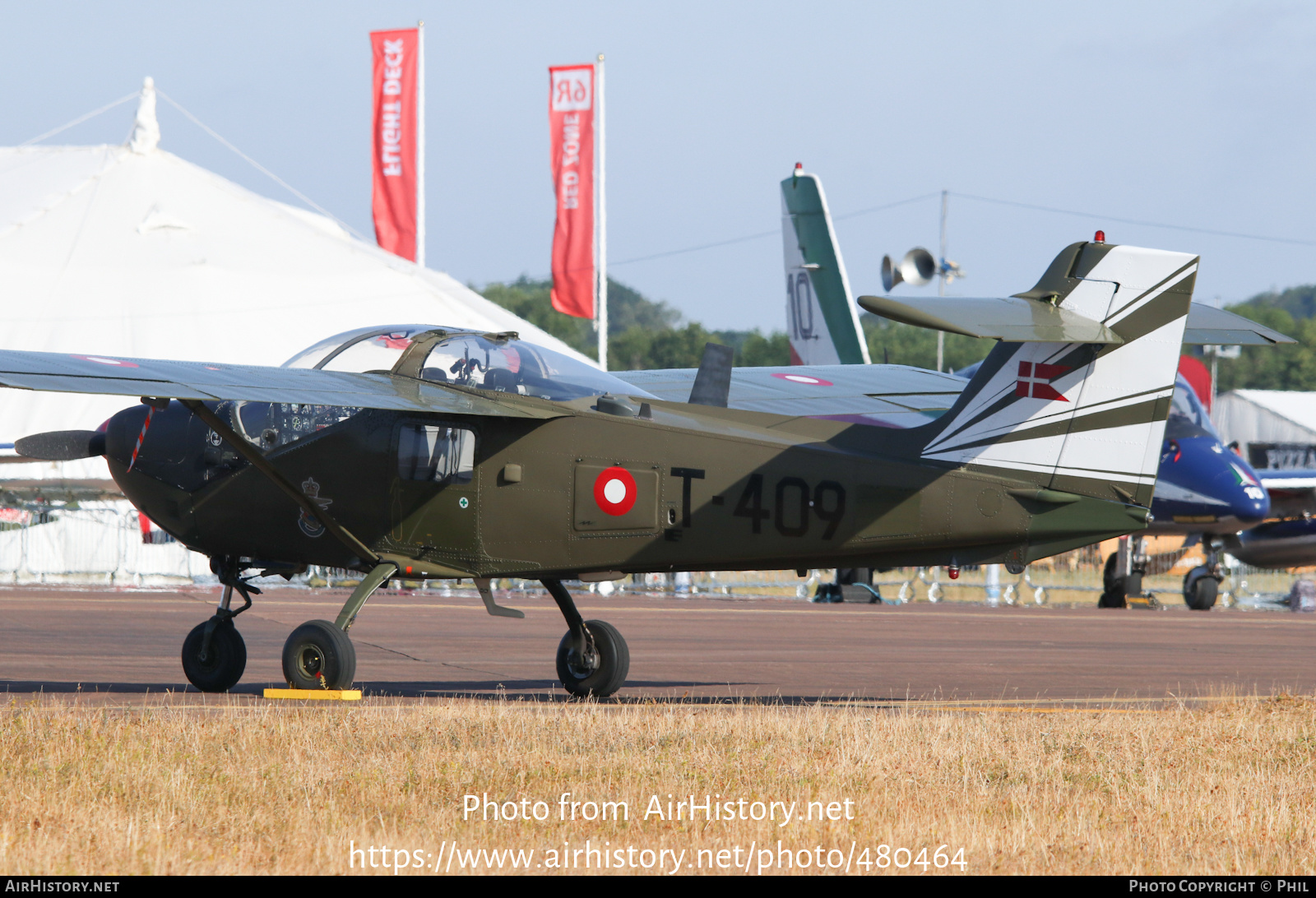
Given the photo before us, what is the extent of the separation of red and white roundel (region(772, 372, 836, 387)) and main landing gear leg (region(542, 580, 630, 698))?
3.93 m

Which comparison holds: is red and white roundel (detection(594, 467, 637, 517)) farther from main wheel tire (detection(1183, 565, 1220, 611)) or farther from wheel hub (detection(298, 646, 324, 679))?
main wheel tire (detection(1183, 565, 1220, 611))

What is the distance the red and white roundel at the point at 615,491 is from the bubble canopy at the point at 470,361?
722mm

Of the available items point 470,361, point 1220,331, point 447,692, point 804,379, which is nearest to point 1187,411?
point 804,379

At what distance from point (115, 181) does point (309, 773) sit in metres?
44.0

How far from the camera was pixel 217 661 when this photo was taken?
11.4m

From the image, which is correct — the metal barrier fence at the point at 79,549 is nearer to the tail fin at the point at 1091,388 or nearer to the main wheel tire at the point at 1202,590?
the main wheel tire at the point at 1202,590

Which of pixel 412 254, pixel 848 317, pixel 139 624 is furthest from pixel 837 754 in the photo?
pixel 412 254

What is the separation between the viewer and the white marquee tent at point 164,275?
4006cm

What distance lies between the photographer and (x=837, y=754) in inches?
302

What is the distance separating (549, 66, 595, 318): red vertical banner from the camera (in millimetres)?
41344

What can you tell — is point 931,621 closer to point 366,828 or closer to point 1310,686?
point 1310,686

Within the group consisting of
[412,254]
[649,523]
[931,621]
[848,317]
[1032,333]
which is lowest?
[931,621]

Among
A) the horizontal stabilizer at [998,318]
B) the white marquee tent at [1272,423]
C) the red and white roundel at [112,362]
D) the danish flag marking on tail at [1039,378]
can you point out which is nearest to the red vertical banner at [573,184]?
the red and white roundel at [112,362]

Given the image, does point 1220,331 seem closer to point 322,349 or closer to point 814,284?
point 322,349
